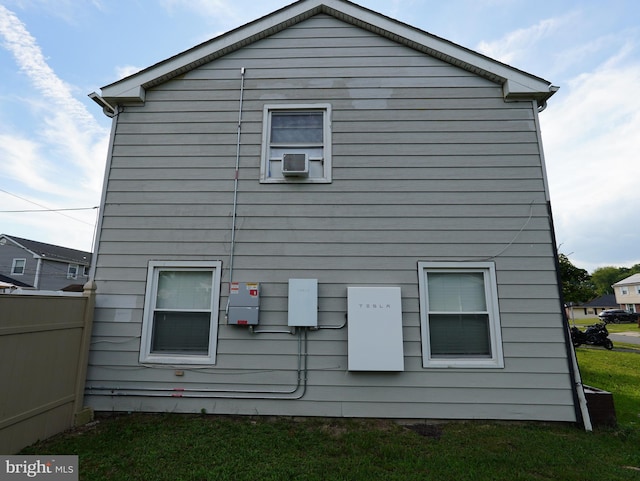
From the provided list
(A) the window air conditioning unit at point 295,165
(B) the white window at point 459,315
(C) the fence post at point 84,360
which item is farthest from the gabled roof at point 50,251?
(B) the white window at point 459,315

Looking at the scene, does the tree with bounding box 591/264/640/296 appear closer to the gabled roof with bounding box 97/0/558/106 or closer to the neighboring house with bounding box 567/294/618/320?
the neighboring house with bounding box 567/294/618/320

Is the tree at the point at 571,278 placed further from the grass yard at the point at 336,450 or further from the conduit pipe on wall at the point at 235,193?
the conduit pipe on wall at the point at 235,193

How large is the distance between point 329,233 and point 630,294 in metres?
58.6

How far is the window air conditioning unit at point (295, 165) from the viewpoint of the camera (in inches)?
166

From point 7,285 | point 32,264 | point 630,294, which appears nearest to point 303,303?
point 7,285

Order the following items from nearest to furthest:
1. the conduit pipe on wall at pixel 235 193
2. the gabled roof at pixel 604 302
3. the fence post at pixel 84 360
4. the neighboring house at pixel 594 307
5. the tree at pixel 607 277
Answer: the fence post at pixel 84 360 → the conduit pipe on wall at pixel 235 193 → the neighboring house at pixel 594 307 → the gabled roof at pixel 604 302 → the tree at pixel 607 277

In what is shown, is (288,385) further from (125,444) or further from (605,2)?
(605,2)

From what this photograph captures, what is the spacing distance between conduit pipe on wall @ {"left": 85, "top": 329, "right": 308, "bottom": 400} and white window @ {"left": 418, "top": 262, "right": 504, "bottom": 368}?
1517mm

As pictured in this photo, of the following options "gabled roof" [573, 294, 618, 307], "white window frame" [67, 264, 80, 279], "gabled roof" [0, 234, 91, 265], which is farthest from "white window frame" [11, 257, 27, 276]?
"gabled roof" [573, 294, 618, 307]

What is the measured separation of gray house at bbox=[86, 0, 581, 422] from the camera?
381 centimetres

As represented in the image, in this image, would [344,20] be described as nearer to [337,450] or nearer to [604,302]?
[337,450]

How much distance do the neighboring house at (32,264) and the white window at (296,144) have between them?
2501 centimetres

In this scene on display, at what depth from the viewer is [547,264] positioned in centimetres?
400

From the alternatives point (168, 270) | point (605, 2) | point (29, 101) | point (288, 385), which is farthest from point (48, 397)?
point (29, 101)
